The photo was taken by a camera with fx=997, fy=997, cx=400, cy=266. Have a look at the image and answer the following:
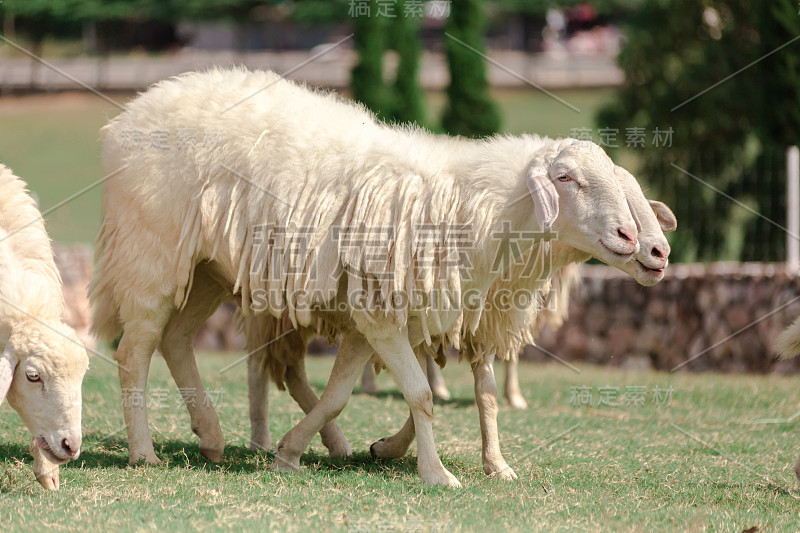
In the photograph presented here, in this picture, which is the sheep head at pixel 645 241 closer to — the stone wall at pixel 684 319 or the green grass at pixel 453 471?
the green grass at pixel 453 471

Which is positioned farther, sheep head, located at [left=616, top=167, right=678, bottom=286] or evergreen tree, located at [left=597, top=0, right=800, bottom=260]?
evergreen tree, located at [left=597, top=0, right=800, bottom=260]

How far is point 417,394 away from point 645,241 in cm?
148

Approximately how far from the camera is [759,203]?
12.9 meters

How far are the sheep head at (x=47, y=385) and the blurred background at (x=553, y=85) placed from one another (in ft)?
7.49

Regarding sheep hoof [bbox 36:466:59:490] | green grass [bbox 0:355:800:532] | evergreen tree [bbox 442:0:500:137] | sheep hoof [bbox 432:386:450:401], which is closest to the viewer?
green grass [bbox 0:355:800:532]

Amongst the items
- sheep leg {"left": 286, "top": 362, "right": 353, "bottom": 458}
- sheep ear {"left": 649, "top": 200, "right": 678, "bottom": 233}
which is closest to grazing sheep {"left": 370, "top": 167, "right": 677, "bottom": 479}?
sheep ear {"left": 649, "top": 200, "right": 678, "bottom": 233}

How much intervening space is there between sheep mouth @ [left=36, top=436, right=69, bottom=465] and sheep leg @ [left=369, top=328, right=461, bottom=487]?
68.5 inches

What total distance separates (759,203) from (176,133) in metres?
9.18

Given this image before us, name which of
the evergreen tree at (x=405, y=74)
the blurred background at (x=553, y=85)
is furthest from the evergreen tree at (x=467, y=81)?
the evergreen tree at (x=405, y=74)

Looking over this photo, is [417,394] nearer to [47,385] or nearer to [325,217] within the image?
[325,217]

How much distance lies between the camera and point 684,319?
39.6ft

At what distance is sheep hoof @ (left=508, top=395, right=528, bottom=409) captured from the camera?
8969 mm

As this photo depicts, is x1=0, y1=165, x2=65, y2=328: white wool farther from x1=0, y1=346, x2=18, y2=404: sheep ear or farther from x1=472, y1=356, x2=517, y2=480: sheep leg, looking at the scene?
x1=472, y1=356, x2=517, y2=480: sheep leg

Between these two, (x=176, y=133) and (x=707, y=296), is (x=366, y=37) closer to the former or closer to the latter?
(x=707, y=296)
